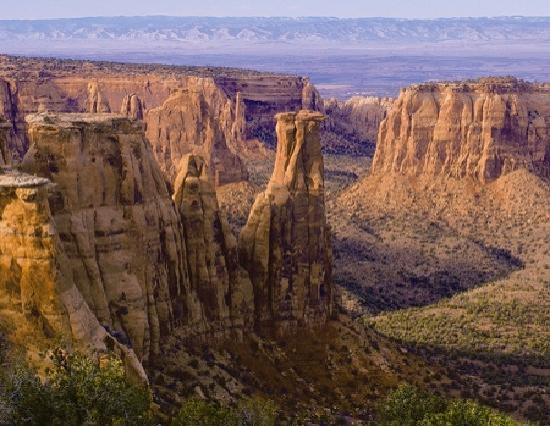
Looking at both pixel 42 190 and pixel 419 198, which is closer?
pixel 42 190

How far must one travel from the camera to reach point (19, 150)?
91500 mm

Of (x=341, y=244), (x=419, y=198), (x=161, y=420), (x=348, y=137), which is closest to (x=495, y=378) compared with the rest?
(x=161, y=420)

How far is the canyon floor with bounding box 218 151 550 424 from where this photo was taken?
47.1 meters

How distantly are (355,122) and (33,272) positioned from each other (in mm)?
145536

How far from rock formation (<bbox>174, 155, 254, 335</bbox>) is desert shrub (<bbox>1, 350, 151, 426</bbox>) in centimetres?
1375

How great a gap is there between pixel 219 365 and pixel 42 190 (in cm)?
1303

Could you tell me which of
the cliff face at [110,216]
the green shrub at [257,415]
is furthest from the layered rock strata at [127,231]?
the green shrub at [257,415]

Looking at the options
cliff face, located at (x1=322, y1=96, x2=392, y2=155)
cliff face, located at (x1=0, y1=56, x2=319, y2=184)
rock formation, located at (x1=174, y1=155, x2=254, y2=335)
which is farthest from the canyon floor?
cliff face, located at (x1=322, y1=96, x2=392, y2=155)

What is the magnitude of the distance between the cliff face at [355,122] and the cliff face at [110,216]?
408 ft

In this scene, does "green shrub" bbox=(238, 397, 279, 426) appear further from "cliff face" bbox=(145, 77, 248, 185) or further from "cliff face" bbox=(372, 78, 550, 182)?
"cliff face" bbox=(372, 78, 550, 182)

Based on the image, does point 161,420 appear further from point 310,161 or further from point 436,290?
point 436,290

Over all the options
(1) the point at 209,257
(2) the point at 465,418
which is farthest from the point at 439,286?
(2) the point at 465,418

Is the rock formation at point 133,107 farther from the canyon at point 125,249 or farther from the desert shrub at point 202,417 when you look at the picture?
the desert shrub at point 202,417

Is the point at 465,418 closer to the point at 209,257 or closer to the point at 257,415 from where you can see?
the point at 257,415
